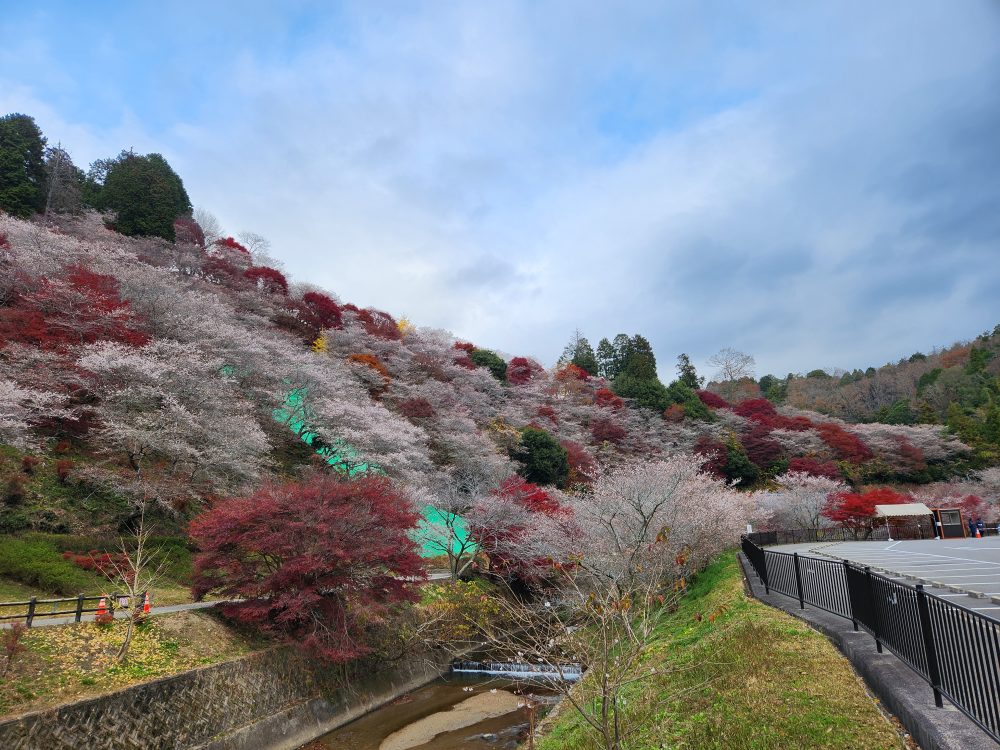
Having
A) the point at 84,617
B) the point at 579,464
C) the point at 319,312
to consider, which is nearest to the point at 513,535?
the point at 579,464

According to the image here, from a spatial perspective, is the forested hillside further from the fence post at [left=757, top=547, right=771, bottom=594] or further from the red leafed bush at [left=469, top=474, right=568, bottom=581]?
the fence post at [left=757, top=547, right=771, bottom=594]

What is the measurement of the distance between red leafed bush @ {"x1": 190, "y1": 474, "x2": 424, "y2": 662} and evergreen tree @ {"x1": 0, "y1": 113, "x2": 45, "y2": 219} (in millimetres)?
32704

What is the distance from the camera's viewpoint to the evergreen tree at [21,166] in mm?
34406

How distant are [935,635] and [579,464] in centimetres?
3403

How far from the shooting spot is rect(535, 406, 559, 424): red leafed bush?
4522 cm

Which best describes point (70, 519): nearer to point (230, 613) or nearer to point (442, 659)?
point (230, 613)

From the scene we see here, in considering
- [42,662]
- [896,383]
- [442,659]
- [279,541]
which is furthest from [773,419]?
[42,662]

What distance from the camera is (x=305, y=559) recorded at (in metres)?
13.8

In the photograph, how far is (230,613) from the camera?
46.6 ft

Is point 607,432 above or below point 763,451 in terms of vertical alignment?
above

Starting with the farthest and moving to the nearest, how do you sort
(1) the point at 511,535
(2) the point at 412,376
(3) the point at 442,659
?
(2) the point at 412,376 → (1) the point at 511,535 → (3) the point at 442,659

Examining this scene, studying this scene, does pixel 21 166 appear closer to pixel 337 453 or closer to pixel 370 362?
pixel 370 362

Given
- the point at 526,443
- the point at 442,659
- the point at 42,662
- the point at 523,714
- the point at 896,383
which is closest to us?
the point at 42,662

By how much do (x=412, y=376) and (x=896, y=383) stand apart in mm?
67480
